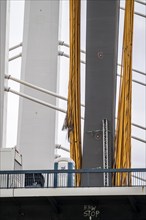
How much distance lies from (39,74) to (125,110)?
399 inches

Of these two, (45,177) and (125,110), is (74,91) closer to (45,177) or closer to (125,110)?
(125,110)

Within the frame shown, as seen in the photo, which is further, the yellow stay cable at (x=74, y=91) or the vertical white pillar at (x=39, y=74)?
the vertical white pillar at (x=39, y=74)

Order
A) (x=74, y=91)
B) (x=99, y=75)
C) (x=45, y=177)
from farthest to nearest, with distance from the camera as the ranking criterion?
(x=74, y=91) → (x=99, y=75) → (x=45, y=177)

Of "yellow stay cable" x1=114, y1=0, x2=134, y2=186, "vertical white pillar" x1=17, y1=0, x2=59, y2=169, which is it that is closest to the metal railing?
"yellow stay cable" x1=114, y1=0, x2=134, y2=186

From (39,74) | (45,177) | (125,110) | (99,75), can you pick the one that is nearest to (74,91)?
(99,75)

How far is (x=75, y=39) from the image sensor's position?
101 feet

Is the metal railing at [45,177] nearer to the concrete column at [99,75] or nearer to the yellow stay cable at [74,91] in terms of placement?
the concrete column at [99,75]

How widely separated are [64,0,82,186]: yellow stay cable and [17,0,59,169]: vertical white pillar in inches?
283

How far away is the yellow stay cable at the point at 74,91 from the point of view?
2888cm

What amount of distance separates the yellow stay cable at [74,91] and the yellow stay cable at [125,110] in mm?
1828

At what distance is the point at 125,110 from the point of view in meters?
29.0

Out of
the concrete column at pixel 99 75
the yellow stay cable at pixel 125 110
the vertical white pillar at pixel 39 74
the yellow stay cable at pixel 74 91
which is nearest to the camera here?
the yellow stay cable at pixel 125 110

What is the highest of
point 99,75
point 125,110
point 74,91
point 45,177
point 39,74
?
point 39,74

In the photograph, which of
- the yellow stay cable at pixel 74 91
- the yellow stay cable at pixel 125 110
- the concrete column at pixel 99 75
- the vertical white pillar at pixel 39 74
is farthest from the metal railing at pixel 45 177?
the vertical white pillar at pixel 39 74
